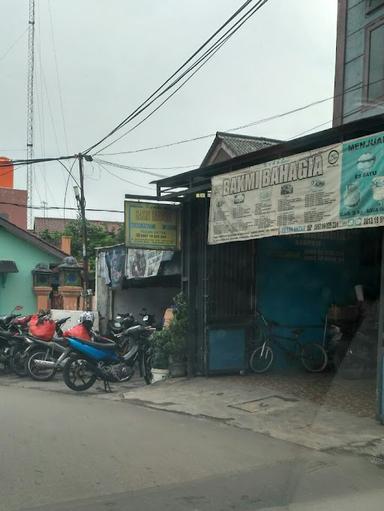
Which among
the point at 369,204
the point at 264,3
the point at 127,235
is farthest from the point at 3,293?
the point at 369,204

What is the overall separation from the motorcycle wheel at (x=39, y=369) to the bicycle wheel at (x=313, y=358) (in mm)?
5085

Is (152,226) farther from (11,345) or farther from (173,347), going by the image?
(11,345)

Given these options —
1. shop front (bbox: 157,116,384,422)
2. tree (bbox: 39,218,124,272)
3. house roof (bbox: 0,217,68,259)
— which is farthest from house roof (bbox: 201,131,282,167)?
tree (bbox: 39,218,124,272)

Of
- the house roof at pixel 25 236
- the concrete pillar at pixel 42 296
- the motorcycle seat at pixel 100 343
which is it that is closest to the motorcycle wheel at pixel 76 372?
the motorcycle seat at pixel 100 343

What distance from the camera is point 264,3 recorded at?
9.00 meters

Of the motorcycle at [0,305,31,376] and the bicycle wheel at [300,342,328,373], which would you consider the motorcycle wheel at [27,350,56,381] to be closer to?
the motorcycle at [0,305,31,376]

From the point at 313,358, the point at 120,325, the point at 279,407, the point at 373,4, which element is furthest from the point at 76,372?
the point at 373,4

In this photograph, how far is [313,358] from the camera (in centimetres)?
1157

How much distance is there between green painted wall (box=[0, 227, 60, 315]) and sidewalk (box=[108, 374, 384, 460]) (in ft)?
44.8

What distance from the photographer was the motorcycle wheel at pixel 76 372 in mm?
10633

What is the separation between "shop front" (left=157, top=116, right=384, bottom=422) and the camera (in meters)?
7.86

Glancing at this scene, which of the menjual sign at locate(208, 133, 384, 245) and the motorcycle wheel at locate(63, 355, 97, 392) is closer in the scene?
the menjual sign at locate(208, 133, 384, 245)

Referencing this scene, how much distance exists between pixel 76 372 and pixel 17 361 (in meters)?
2.81

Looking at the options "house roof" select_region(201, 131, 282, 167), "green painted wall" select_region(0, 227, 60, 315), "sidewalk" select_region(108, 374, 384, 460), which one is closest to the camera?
"sidewalk" select_region(108, 374, 384, 460)
